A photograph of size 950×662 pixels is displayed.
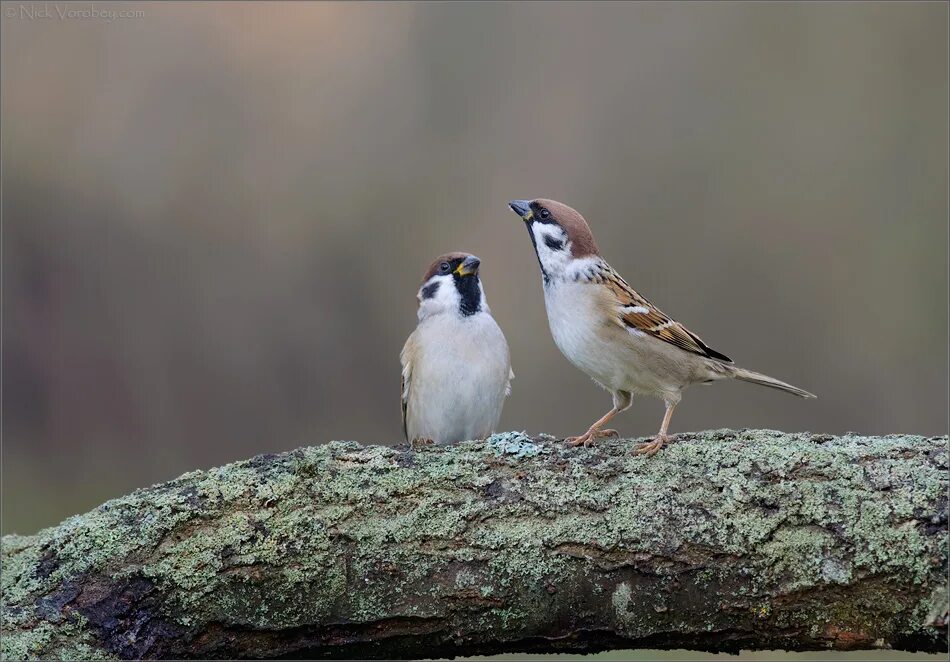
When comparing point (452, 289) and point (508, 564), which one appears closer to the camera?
point (508, 564)

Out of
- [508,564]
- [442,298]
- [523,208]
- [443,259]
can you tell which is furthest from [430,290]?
[508,564]

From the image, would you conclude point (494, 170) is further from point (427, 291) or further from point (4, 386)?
point (4, 386)

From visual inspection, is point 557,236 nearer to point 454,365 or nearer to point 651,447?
point 454,365

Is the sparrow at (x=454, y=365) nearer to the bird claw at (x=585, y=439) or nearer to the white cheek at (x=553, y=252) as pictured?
the white cheek at (x=553, y=252)

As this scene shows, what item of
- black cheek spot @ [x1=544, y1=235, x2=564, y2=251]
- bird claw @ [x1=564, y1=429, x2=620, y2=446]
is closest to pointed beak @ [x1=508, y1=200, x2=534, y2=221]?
black cheek spot @ [x1=544, y1=235, x2=564, y2=251]

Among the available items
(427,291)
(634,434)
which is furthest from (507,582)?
(634,434)

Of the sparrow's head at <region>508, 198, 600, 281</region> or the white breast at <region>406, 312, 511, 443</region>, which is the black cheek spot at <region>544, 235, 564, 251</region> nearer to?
the sparrow's head at <region>508, 198, 600, 281</region>
